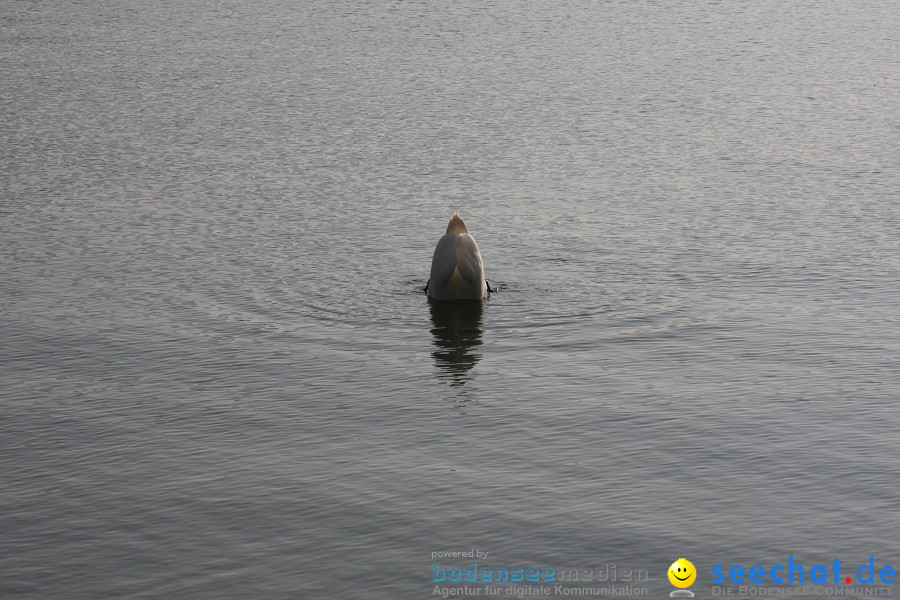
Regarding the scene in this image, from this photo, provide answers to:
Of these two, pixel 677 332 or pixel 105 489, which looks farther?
pixel 677 332

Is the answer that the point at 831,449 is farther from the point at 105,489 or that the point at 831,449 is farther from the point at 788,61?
the point at 788,61

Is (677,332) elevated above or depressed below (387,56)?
below

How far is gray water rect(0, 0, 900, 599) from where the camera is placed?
15430 mm

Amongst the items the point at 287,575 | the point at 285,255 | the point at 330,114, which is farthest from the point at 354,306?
the point at 330,114

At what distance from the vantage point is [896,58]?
2247 inches

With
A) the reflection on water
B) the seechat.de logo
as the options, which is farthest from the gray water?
the seechat.de logo

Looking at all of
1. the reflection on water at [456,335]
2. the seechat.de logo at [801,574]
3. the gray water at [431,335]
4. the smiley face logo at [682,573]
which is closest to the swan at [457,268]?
the reflection on water at [456,335]

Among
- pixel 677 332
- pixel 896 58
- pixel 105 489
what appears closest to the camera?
pixel 105 489

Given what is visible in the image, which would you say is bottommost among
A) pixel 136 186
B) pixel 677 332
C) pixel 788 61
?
pixel 677 332

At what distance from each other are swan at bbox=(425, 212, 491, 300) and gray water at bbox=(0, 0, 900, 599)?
15.9 inches

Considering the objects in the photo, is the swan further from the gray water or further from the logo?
the logo

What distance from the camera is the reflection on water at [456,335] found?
21.5 meters

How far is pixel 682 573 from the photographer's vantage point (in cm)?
1435

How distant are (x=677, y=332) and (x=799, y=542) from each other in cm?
815
